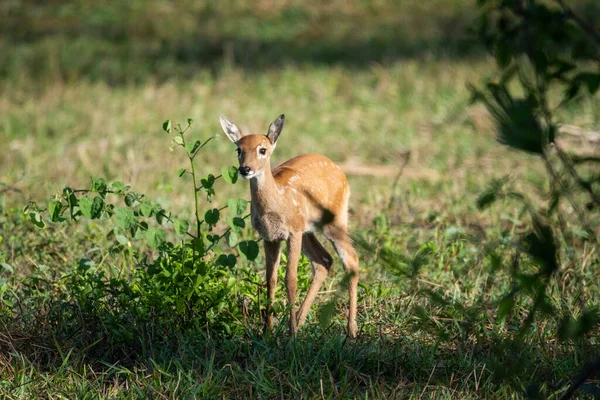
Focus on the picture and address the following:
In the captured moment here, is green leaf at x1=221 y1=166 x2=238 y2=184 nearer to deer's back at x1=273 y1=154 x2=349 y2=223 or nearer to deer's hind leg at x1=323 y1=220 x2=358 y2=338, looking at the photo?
deer's back at x1=273 y1=154 x2=349 y2=223

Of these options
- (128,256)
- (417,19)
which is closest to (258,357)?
(128,256)

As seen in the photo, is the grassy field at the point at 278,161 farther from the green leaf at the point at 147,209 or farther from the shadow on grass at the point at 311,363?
the green leaf at the point at 147,209

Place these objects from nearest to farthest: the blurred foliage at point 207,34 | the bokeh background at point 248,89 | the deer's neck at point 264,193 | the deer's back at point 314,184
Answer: the deer's neck at point 264,193, the deer's back at point 314,184, the bokeh background at point 248,89, the blurred foliage at point 207,34

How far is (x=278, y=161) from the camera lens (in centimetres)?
790

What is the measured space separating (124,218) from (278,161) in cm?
414

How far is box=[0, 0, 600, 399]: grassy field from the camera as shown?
12.3 feet

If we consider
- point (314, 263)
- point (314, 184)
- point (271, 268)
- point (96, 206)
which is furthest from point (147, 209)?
point (314, 263)

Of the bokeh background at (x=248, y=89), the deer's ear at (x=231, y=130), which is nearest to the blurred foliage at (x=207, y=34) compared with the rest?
the bokeh background at (x=248, y=89)

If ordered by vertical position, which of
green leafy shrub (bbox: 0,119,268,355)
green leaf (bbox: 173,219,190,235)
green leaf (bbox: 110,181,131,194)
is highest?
green leaf (bbox: 110,181,131,194)

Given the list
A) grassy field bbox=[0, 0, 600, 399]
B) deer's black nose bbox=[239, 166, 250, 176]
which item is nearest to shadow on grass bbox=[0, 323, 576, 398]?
grassy field bbox=[0, 0, 600, 399]

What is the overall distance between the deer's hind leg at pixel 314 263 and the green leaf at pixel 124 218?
38.0 inches

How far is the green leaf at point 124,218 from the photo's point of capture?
12.5 ft

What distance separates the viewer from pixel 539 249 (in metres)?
2.65

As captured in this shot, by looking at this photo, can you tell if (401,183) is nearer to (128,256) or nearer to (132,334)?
(128,256)
